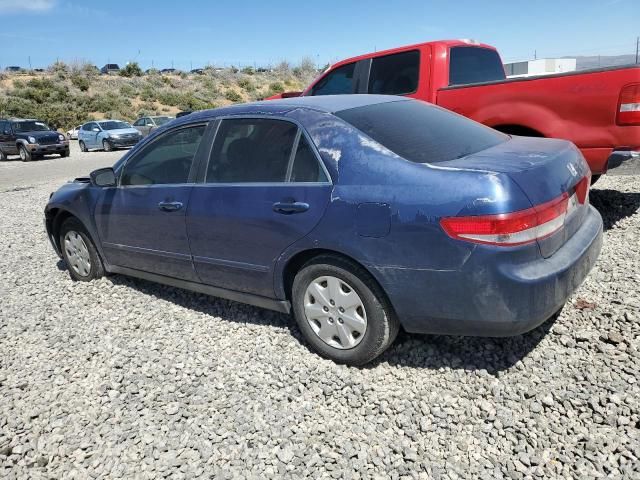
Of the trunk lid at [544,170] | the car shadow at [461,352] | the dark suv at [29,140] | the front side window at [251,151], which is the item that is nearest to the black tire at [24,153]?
the dark suv at [29,140]

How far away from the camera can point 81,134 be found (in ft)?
82.7

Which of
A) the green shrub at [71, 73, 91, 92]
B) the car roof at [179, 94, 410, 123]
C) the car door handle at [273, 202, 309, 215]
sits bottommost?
the car door handle at [273, 202, 309, 215]

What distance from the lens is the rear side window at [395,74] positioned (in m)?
6.26

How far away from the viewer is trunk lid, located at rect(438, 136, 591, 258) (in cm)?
256

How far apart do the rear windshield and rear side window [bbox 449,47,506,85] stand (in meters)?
2.87

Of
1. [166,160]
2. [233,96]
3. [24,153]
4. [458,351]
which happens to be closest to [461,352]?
[458,351]

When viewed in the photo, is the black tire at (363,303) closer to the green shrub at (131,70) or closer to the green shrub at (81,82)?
the green shrub at (81,82)

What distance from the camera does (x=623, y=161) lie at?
4445 mm

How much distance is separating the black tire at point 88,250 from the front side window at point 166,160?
0.89 meters

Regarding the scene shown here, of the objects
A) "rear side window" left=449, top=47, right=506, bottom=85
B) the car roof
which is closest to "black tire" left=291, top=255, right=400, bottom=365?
the car roof

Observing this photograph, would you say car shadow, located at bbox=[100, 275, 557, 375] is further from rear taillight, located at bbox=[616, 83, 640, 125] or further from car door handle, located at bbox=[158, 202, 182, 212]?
rear taillight, located at bbox=[616, 83, 640, 125]

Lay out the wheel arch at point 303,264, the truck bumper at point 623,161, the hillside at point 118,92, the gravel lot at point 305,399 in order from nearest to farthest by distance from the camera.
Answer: the gravel lot at point 305,399 < the wheel arch at point 303,264 < the truck bumper at point 623,161 < the hillside at point 118,92

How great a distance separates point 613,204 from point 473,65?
2444 millimetres

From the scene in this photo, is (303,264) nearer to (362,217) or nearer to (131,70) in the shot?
(362,217)
